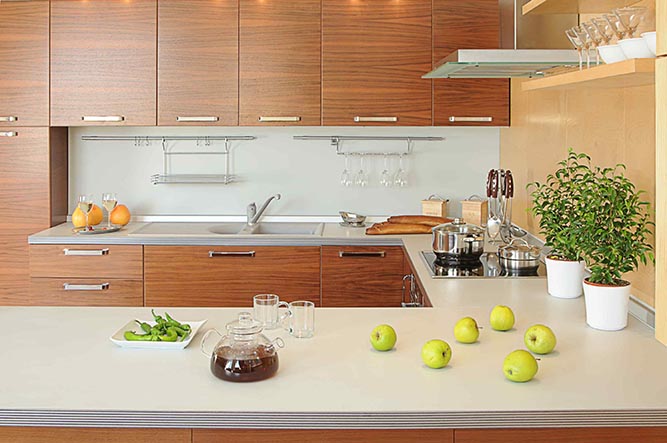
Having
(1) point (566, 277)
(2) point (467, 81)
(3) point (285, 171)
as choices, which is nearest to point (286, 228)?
(3) point (285, 171)

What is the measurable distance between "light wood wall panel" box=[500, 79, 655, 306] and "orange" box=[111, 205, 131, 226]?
89.1 inches

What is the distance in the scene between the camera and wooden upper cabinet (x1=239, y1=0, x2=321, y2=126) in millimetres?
4547

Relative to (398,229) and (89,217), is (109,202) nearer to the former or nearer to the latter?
(89,217)

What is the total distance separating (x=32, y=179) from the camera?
15.3 ft

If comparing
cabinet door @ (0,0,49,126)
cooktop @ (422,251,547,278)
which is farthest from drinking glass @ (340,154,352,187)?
cabinet door @ (0,0,49,126)

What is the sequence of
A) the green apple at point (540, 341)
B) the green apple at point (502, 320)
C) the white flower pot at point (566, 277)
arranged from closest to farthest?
1. the green apple at point (540, 341)
2. the green apple at point (502, 320)
3. the white flower pot at point (566, 277)

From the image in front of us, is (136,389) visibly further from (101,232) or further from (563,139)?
(101,232)

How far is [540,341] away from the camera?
205 cm

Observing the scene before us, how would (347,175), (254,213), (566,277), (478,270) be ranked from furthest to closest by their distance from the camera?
(347,175) → (254,213) → (478,270) → (566,277)

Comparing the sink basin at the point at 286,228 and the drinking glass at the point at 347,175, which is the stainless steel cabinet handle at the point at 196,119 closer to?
the sink basin at the point at 286,228

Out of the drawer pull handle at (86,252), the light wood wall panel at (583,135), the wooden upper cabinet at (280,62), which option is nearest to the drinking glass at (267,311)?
the light wood wall panel at (583,135)

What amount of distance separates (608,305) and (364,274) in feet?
6.97

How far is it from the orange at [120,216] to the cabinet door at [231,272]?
0.47 meters

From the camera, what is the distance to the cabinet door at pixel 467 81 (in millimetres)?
4551
